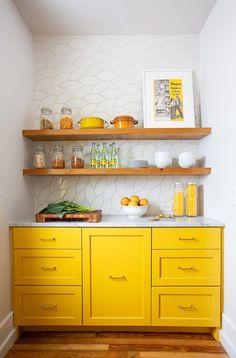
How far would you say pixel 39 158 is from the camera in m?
A: 2.08

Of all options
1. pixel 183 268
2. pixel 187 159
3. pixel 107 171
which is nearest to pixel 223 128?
pixel 187 159

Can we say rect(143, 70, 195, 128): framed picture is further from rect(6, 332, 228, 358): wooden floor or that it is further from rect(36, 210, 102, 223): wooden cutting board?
rect(6, 332, 228, 358): wooden floor

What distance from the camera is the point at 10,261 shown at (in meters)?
1.80

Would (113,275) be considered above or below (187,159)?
below

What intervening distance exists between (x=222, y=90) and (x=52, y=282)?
1941 mm

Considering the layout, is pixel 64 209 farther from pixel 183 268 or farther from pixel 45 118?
pixel 183 268

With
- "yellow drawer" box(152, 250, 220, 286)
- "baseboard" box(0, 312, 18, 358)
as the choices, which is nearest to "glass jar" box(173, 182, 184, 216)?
"yellow drawer" box(152, 250, 220, 286)

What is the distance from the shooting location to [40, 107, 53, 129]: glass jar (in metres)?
2.08

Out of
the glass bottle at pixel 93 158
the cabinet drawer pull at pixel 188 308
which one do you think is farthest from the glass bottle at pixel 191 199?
the glass bottle at pixel 93 158

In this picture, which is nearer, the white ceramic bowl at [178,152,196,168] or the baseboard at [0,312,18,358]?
the baseboard at [0,312,18,358]

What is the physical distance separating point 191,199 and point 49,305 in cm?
144

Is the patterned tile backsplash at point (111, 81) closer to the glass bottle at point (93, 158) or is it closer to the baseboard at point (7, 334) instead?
the glass bottle at point (93, 158)

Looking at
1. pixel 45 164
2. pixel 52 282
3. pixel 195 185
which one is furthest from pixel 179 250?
pixel 45 164

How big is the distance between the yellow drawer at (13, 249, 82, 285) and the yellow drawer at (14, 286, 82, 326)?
54 millimetres
